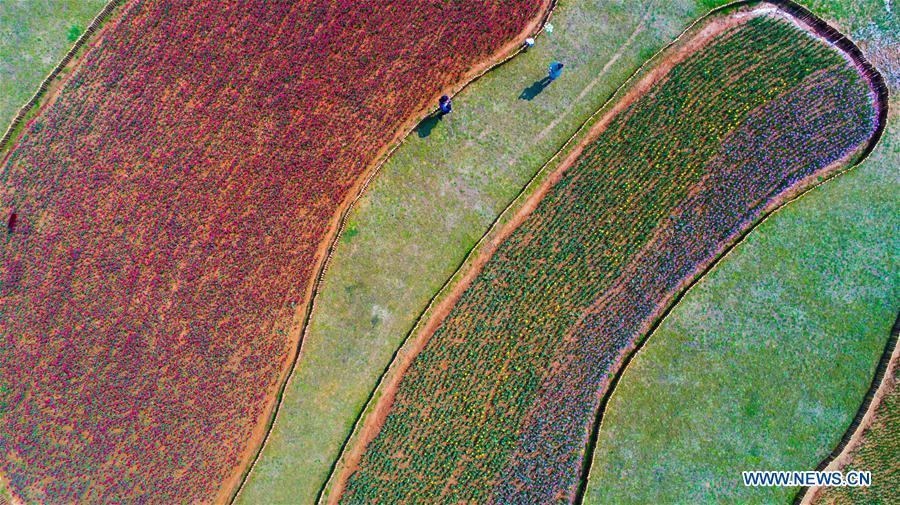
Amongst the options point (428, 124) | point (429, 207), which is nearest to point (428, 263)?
point (429, 207)

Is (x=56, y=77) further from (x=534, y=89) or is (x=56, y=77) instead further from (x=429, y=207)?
(x=534, y=89)

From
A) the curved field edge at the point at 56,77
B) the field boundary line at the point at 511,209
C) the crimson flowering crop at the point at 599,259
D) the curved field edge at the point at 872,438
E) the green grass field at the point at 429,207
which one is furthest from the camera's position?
the green grass field at the point at 429,207

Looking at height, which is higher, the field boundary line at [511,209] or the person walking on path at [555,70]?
the person walking on path at [555,70]

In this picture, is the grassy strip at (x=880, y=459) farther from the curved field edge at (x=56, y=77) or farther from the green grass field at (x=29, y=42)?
the green grass field at (x=29, y=42)

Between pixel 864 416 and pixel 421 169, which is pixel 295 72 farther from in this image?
pixel 864 416

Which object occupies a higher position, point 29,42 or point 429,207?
point 29,42

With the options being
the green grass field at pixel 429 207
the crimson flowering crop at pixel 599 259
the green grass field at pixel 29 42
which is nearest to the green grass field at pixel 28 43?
the green grass field at pixel 29 42
